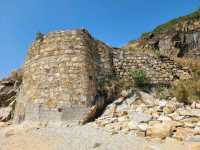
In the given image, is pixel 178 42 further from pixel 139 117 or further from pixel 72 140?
pixel 72 140

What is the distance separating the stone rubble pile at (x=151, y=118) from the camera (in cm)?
862

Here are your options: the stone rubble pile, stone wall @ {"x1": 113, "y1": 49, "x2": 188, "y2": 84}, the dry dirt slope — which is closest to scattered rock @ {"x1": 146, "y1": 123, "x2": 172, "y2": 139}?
the stone rubble pile

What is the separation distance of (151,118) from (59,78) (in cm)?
330

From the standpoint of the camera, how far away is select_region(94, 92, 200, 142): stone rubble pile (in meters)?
8.62

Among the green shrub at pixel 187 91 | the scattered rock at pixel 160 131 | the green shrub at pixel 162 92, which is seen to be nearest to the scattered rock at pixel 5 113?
the green shrub at pixel 162 92

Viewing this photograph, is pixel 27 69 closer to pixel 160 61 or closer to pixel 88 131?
pixel 88 131

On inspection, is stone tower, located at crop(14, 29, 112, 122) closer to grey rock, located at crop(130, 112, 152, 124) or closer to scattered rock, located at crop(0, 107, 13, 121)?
scattered rock, located at crop(0, 107, 13, 121)

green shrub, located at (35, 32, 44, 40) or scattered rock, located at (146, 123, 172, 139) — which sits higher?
green shrub, located at (35, 32, 44, 40)

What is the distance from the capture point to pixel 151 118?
9.49 metres

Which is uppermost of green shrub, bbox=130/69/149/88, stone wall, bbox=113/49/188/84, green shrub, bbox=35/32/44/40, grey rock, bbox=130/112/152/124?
green shrub, bbox=35/32/44/40

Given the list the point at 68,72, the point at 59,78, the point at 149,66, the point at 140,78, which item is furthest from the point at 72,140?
the point at 149,66

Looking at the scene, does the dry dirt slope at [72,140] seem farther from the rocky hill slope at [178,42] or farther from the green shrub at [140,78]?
the rocky hill slope at [178,42]

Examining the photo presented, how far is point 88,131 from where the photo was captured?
29.8ft

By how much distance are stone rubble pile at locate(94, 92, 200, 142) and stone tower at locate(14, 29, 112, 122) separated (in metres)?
0.97
